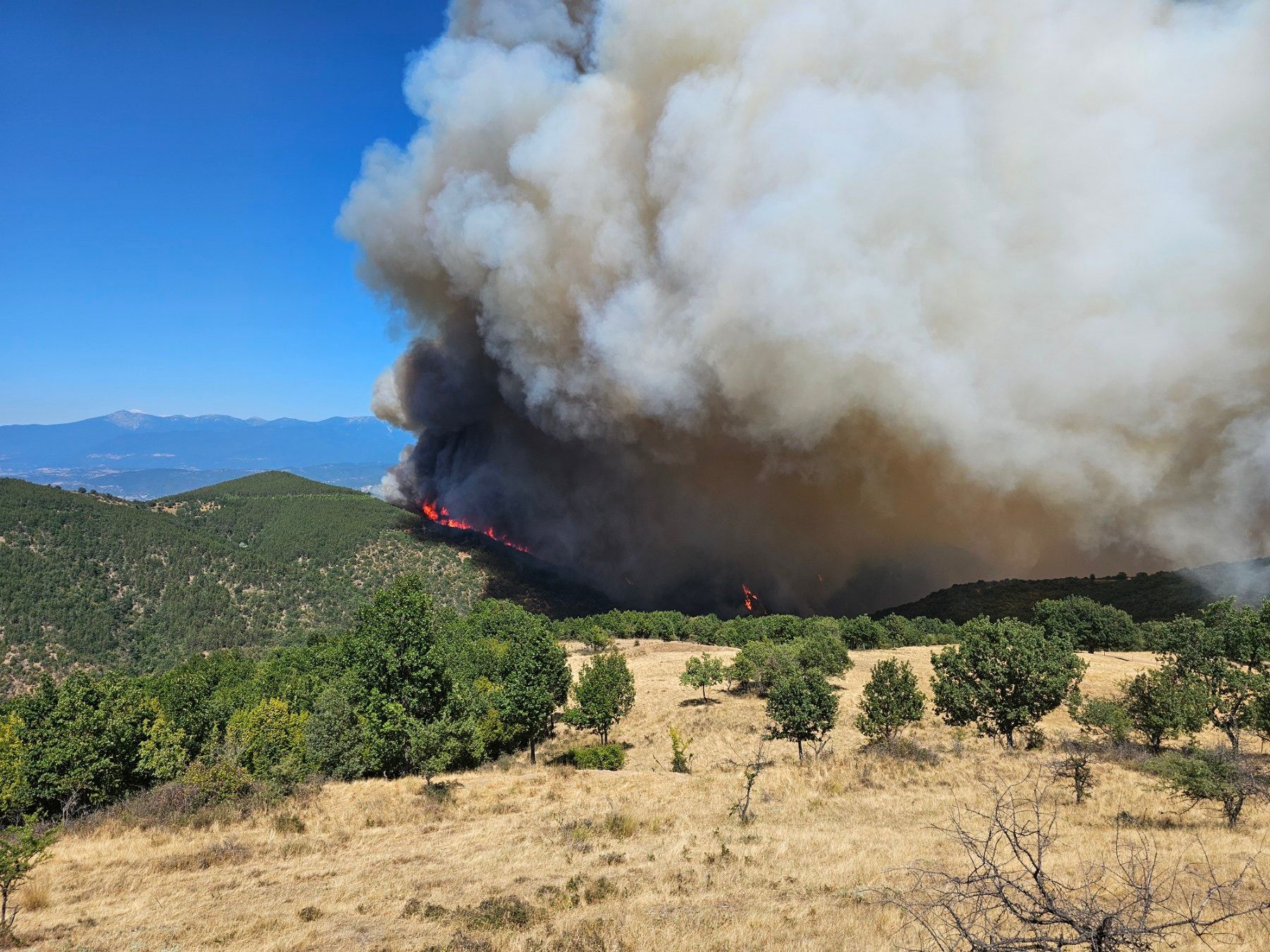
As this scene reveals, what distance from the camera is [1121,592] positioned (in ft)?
202

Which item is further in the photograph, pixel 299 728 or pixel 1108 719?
pixel 299 728

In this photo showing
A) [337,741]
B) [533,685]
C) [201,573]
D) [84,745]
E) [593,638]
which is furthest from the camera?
[201,573]

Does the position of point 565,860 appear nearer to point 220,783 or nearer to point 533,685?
point 220,783

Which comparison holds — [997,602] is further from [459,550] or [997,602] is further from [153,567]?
[153,567]

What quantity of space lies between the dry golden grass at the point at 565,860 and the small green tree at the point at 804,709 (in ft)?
12.9

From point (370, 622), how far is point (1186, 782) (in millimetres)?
26452

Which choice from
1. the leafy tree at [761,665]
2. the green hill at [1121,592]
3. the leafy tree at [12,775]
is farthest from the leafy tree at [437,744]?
the green hill at [1121,592]

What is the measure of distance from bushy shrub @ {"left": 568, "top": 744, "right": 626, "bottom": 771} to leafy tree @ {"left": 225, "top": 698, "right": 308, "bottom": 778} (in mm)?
11988

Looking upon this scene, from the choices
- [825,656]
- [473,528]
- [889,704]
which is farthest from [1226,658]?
[473,528]

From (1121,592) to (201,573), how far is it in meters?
107

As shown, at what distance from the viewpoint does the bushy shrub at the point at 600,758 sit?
93.5 ft

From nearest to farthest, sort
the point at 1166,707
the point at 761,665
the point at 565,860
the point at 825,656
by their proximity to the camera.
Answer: the point at 565,860
the point at 1166,707
the point at 825,656
the point at 761,665

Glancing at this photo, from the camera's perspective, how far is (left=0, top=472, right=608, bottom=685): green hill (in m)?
65.4

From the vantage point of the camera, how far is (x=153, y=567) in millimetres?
77250
